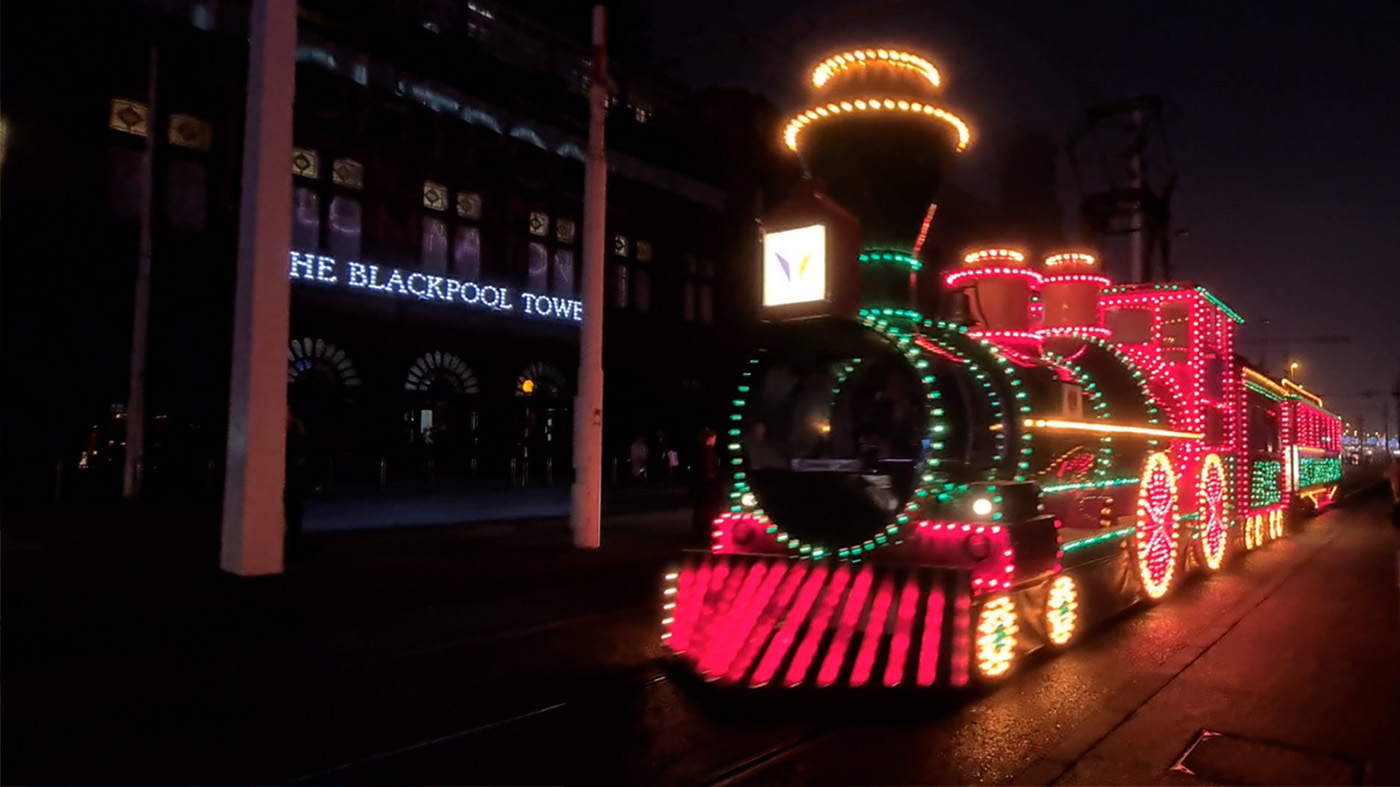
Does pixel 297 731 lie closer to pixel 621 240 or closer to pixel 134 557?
pixel 134 557

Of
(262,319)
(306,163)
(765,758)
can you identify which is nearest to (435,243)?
(306,163)

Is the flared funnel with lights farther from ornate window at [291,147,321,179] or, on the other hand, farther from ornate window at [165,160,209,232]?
ornate window at [291,147,321,179]

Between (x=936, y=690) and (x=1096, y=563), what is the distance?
2521 millimetres

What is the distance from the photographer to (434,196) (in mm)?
22141

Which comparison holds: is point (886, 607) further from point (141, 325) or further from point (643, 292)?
point (643, 292)

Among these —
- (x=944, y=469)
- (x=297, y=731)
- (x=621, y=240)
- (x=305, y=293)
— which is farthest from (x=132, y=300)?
(x=944, y=469)

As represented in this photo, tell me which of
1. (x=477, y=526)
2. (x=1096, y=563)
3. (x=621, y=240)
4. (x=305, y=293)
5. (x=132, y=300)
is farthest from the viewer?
(x=621, y=240)

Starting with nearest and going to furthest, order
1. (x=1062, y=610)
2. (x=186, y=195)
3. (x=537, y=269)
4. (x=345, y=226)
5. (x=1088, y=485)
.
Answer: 1. (x=1062, y=610)
2. (x=1088, y=485)
3. (x=186, y=195)
4. (x=345, y=226)
5. (x=537, y=269)

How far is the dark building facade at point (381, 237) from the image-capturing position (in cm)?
1644

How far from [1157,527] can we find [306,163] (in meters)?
17.0

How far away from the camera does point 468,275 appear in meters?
22.8

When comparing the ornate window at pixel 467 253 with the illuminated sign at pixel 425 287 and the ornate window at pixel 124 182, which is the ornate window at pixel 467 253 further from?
the ornate window at pixel 124 182

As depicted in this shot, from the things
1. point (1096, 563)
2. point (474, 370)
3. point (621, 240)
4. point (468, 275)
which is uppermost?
point (621, 240)

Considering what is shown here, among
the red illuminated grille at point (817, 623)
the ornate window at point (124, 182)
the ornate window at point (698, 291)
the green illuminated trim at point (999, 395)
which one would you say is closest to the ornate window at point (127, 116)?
the ornate window at point (124, 182)
